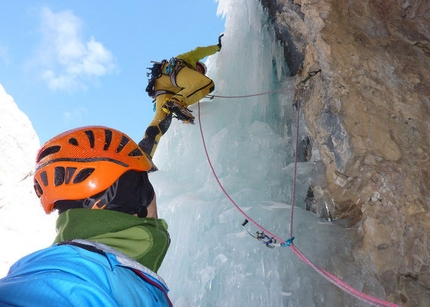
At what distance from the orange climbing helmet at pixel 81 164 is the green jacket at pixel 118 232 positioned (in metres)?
0.15

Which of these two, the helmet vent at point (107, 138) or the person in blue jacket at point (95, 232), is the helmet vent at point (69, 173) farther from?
the helmet vent at point (107, 138)

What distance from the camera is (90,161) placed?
1.12m

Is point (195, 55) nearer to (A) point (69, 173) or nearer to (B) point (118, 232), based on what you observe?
(A) point (69, 173)

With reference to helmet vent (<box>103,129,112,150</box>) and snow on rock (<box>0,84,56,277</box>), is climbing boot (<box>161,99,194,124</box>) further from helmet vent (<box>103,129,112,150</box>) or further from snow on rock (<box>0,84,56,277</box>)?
snow on rock (<box>0,84,56,277</box>)

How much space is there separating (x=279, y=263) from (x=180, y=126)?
2521 mm

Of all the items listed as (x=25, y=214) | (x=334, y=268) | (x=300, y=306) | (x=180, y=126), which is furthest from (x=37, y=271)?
(x=25, y=214)

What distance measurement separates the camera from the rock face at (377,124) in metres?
2.49

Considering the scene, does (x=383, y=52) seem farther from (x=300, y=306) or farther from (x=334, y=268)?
(x=300, y=306)

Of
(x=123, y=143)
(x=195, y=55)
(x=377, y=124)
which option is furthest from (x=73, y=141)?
(x=195, y=55)

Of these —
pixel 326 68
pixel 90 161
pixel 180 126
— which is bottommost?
pixel 90 161

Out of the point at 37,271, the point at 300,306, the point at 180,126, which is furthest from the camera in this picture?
the point at 180,126

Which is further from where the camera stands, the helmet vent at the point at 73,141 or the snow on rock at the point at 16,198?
the snow on rock at the point at 16,198

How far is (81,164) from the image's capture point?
111 centimetres

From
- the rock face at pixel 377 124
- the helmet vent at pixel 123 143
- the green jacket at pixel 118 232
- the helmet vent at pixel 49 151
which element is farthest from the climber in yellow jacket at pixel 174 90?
the green jacket at pixel 118 232
